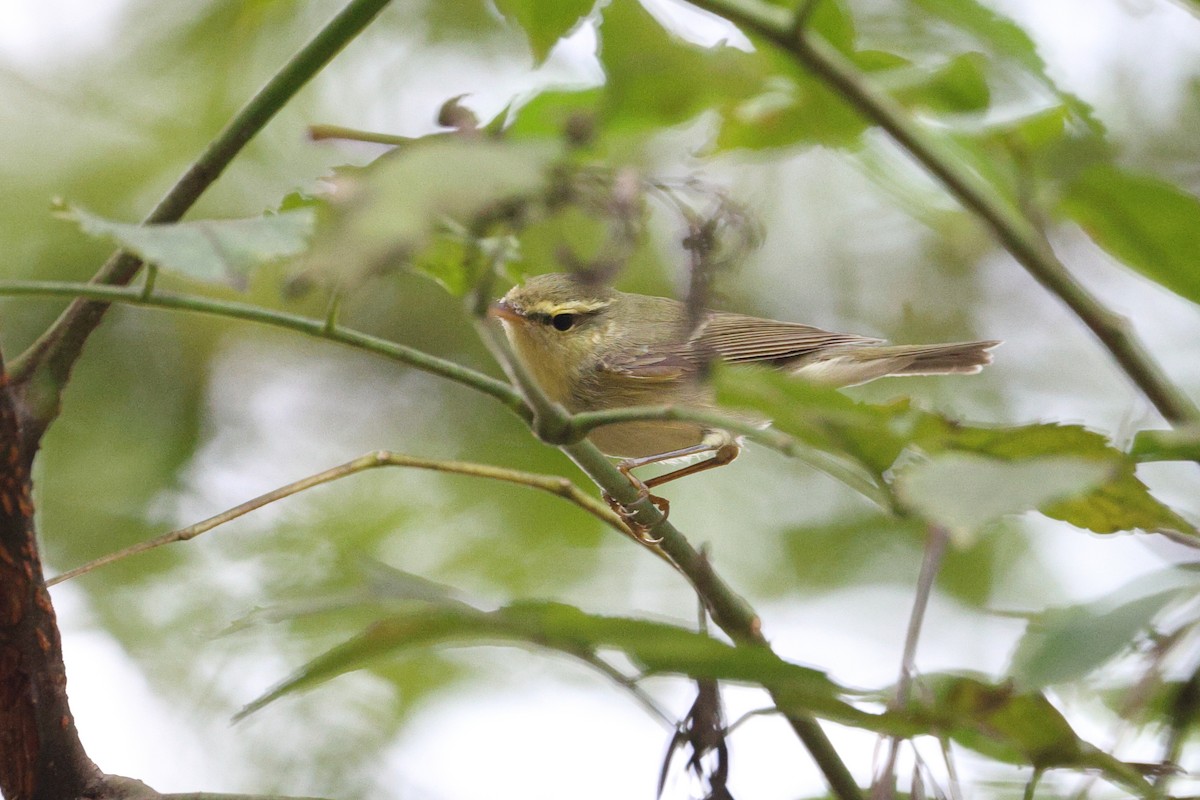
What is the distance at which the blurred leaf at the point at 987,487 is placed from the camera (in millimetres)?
610

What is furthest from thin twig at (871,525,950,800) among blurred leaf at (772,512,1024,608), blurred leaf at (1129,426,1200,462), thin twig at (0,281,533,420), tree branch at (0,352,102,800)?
blurred leaf at (772,512,1024,608)

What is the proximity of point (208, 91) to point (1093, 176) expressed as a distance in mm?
3091

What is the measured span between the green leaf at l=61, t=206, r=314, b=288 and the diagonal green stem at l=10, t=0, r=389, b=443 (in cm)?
18

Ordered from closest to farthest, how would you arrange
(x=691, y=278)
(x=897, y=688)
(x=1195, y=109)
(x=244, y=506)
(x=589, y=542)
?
(x=897, y=688) → (x=691, y=278) → (x=244, y=506) → (x=589, y=542) → (x=1195, y=109)

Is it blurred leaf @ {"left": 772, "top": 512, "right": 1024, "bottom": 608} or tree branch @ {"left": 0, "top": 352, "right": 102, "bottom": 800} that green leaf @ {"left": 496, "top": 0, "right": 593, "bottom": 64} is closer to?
tree branch @ {"left": 0, "top": 352, "right": 102, "bottom": 800}

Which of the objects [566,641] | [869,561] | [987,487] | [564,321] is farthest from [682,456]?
[987,487]

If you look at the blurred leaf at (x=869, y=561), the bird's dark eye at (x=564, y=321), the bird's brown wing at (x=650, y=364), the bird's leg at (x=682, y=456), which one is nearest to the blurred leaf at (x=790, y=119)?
the bird's leg at (x=682, y=456)

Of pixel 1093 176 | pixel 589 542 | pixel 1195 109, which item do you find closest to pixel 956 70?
pixel 1093 176

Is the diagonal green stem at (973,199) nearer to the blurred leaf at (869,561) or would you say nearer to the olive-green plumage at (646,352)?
the olive-green plumage at (646,352)

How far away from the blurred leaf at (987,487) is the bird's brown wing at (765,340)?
8.72 ft

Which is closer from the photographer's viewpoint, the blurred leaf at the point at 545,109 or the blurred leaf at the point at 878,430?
the blurred leaf at the point at 878,430

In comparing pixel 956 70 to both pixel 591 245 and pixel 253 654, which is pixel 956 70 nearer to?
pixel 591 245

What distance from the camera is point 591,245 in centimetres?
144

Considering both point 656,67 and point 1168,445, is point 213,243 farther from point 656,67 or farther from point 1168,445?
point 1168,445
